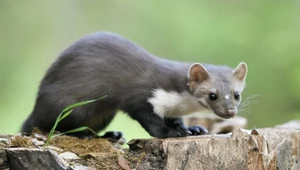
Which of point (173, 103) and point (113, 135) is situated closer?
point (173, 103)

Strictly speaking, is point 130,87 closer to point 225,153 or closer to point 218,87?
point 218,87

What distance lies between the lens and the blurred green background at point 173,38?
688 cm

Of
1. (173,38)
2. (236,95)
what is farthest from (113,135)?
(173,38)

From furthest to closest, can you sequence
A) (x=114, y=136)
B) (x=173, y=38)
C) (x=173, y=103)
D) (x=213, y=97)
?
1. (x=173, y=38)
2. (x=114, y=136)
3. (x=173, y=103)
4. (x=213, y=97)

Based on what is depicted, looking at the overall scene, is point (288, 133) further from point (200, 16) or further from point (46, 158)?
point (200, 16)

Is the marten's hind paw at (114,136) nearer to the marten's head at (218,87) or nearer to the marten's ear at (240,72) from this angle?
the marten's head at (218,87)

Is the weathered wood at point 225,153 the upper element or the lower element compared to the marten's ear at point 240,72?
lower

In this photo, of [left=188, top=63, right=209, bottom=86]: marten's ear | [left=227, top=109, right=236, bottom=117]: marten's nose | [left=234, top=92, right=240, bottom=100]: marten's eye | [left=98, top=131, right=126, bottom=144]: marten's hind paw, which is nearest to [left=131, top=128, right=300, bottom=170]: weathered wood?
[left=227, top=109, right=236, bottom=117]: marten's nose

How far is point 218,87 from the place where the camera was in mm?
3604

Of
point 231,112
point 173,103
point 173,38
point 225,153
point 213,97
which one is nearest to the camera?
point 225,153

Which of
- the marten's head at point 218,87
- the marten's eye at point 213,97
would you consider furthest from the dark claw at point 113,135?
the marten's eye at point 213,97

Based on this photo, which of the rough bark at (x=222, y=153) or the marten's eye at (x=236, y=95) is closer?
the rough bark at (x=222, y=153)

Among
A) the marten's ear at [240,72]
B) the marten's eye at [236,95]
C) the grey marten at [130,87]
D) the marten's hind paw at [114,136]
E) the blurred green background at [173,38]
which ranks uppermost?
the blurred green background at [173,38]

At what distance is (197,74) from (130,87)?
48 cm
